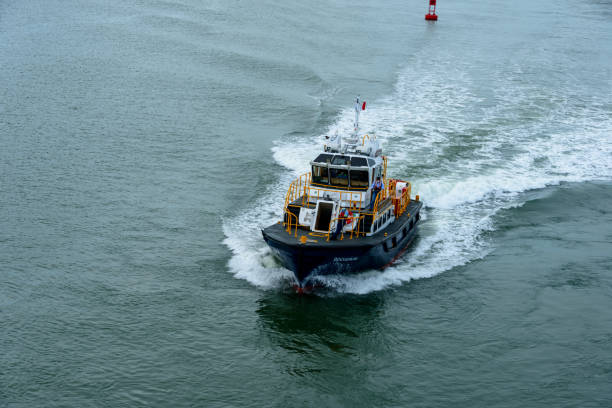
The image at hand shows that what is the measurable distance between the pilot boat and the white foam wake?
2.80ft

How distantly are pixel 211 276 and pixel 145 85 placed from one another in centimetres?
2154

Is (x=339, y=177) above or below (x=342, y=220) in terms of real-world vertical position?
above

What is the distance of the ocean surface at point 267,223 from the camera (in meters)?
16.3

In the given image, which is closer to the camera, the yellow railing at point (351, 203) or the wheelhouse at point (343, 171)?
the yellow railing at point (351, 203)

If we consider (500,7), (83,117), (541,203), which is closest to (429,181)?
(541,203)

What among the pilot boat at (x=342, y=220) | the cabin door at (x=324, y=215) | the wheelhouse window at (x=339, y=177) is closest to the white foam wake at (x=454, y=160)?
the pilot boat at (x=342, y=220)

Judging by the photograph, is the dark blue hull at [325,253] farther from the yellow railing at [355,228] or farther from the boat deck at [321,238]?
the yellow railing at [355,228]

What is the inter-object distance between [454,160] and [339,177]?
11.5 metres

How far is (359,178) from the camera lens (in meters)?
21.5

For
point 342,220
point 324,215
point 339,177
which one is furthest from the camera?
point 339,177

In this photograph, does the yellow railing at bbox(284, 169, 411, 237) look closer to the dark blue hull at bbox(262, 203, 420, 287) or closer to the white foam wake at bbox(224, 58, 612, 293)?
the dark blue hull at bbox(262, 203, 420, 287)

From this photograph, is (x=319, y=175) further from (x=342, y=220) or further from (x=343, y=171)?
(x=342, y=220)

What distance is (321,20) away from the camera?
197 feet

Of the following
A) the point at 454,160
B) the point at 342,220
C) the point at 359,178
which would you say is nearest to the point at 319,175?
the point at 359,178
